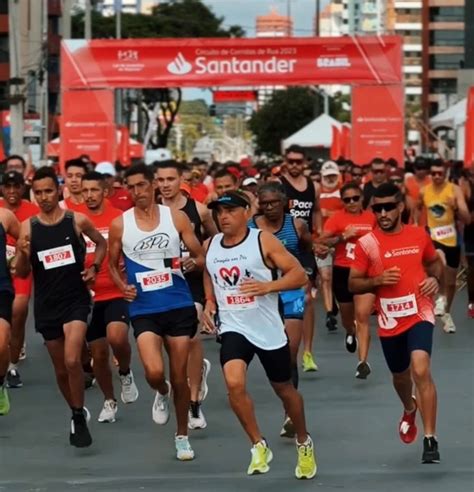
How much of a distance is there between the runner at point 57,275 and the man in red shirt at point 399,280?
72.9 inches

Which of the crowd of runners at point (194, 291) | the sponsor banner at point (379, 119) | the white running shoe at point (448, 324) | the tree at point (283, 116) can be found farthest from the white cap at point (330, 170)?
the tree at point (283, 116)

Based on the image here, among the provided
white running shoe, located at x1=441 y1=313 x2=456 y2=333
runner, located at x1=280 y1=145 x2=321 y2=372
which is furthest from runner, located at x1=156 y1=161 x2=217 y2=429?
white running shoe, located at x1=441 y1=313 x2=456 y2=333

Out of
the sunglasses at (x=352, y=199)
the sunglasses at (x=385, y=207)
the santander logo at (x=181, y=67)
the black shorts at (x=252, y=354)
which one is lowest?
the black shorts at (x=252, y=354)

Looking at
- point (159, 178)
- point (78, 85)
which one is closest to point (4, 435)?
point (159, 178)

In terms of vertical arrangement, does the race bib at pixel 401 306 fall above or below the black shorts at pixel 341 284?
above

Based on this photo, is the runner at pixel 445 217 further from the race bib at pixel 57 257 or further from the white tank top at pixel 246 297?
the white tank top at pixel 246 297

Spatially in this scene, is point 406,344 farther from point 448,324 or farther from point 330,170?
point 330,170

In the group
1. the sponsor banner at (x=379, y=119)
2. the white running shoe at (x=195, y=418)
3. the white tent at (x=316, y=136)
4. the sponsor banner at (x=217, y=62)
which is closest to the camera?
the white running shoe at (x=195, y=418)

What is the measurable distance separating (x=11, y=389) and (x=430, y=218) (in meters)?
6.11

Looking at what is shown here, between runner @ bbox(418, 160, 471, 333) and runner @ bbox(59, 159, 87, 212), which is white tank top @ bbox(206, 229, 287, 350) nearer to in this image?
runner @ bbox(59, 159, 87, 212)

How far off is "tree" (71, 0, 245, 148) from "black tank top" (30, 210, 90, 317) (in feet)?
237

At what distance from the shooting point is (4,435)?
1094cm

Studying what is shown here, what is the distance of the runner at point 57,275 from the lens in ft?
34.3

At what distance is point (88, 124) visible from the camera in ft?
105
